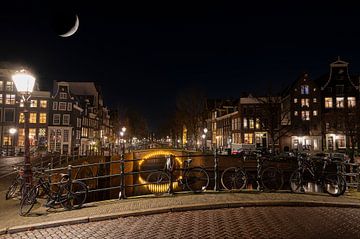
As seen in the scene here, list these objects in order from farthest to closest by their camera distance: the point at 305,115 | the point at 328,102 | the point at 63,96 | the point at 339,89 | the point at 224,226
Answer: the point at 328,102 → the point at 305,115 → the point at 339,89 → the point at 63,96 → the point at 224,226

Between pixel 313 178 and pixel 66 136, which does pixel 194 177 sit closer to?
pixel 313 178

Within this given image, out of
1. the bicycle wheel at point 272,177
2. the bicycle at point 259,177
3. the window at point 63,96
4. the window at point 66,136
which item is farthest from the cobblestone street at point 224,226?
the window at point 63,96

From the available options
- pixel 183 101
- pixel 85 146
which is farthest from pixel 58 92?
pixel 183 101

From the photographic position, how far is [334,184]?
11.6m

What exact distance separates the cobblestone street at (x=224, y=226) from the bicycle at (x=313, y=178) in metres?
2.70

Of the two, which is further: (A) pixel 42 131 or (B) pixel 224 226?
(A) pixel 42 131

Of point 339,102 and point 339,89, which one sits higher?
point 339,89

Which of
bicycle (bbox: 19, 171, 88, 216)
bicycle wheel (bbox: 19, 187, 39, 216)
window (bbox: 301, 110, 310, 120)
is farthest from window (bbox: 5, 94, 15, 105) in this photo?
window (bbox: 301, 110, 310, 120)

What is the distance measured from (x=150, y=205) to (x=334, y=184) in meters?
7.34

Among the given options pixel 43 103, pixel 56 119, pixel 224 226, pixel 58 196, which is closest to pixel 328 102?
pixel 56 119

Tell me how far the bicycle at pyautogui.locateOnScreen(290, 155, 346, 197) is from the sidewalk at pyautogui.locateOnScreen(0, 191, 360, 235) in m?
0.74

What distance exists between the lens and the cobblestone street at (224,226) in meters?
6.61

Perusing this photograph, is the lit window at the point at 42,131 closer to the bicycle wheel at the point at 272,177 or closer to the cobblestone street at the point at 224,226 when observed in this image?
the bicycle wheel at the point at 272,177

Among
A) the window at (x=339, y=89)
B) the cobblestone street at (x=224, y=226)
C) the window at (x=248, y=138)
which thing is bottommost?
the cobblestone street at (x=224, y=226)
